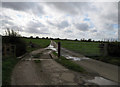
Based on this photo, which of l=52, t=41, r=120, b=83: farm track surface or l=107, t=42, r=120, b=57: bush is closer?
l=52, t=41, r=120, b=83: farm track surface

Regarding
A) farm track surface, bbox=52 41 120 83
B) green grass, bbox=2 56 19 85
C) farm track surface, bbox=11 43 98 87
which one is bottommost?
farm track surface, bbox=52 41 120 83

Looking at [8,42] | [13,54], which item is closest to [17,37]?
[8,42]

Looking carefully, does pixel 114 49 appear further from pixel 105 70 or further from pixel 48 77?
pixel 48 77

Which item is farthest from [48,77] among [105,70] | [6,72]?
[105,70]

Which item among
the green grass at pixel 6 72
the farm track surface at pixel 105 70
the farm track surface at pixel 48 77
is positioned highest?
the green grass at pixel 6 72

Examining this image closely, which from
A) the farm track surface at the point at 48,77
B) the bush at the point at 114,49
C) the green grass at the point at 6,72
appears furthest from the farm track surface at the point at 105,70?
the green grass at the point at 6,72

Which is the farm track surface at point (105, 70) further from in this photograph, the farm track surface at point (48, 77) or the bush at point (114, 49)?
the bush at point (114, 49)

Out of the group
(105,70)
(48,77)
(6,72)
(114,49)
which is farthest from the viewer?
(114,49)

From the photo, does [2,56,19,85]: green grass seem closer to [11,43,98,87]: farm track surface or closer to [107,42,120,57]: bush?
→ [11,43,98,87]: farm track surface

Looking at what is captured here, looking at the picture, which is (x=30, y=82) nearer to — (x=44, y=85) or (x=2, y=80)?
(x=44, y=85)

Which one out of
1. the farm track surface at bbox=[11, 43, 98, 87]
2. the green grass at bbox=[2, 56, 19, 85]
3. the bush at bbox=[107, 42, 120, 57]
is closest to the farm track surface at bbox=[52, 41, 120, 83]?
the farm track surface at bbox=[11, 43, 98, 87]

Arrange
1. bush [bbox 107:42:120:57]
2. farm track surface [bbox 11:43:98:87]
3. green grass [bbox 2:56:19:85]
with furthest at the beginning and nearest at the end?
bush [bbox 107:42:120:57] → farm track surface [bbox 11:43:98:87] → green grass [bbox 2:56:19:85]

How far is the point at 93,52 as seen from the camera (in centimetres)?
990

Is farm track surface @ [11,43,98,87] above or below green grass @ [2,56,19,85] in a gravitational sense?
below
